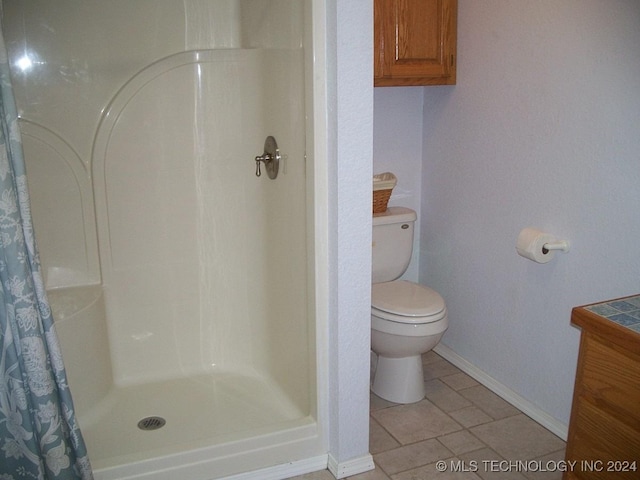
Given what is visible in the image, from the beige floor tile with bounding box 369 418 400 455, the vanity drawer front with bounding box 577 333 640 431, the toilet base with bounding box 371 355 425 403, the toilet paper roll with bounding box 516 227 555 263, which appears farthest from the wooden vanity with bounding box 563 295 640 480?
the toilet base with bounding box 371 355 425 403

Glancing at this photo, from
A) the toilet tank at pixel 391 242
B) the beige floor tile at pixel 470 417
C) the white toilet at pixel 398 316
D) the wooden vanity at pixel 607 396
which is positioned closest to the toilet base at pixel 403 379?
the white toilet at pixel 398 316

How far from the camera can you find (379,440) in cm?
220

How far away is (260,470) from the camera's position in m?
1.92

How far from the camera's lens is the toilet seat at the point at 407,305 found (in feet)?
7.61

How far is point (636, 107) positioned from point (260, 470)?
5.38ft

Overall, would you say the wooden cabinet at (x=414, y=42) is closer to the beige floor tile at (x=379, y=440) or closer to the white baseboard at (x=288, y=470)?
the beige floor tile at (x=379, y=440)

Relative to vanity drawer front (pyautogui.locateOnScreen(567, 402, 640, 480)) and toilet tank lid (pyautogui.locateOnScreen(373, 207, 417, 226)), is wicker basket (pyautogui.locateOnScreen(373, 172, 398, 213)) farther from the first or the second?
vanity drawer front (pyautogui.locateOnScreen(567, 402, 640, 480))

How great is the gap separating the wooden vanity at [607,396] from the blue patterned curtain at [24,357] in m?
1.26

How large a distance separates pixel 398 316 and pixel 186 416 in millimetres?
901

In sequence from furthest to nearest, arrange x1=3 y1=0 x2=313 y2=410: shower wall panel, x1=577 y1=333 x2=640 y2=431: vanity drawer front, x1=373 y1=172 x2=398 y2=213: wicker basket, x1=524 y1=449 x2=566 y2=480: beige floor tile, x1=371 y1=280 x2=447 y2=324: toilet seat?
x1=373 y1=172 x2=398 y2=213: wicker basket, x1=371 y1=280 x2=447 y2=324: toilet seat, x1=3 y1=0 x2=313 y2=410: shower wall panel, x1=524 y1=449 x2=566 y2=480: beige floor tile, x1=577 y1=333 x2=640 y2=431: vanity drawer front

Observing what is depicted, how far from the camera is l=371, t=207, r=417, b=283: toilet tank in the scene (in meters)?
2.63

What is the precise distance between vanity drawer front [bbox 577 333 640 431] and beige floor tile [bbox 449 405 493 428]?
103cm

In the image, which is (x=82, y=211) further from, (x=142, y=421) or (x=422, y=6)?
(x=422, y=6)

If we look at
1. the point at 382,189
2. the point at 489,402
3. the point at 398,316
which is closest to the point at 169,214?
the point at 382,189
